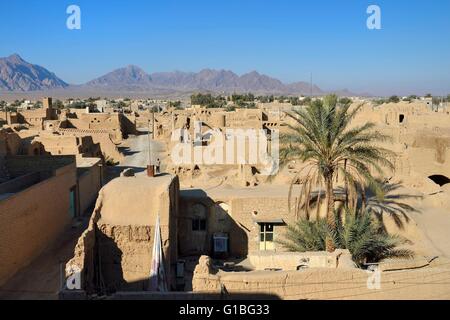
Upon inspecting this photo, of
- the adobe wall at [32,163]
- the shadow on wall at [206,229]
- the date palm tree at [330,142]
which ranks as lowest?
the shadow on wall at [206,229]

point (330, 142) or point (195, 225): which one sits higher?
point (330, 142)

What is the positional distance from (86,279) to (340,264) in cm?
576

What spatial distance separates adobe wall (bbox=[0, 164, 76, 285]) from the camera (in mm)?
13281

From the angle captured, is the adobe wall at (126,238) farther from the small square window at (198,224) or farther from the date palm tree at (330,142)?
the date palm tree at (330,142)

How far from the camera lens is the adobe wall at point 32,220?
43.6ft

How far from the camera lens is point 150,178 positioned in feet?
48.5

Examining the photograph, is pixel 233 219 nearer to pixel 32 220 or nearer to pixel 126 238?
pixel 126 238

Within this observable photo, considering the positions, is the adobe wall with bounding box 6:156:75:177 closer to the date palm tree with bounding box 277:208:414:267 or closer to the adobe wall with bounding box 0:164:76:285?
the adobe wall with bounding box 0:164:76:285

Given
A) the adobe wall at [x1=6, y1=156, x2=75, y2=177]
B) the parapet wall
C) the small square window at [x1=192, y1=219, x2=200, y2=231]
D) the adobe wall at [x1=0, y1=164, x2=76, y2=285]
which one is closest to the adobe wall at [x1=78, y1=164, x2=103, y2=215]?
the adobe wall at [x1=6, y1=156, x2=75, y2=177]

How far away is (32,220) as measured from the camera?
49.6ft

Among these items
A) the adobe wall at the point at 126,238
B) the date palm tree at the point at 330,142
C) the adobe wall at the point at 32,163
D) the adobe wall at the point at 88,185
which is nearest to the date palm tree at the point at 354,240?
the date palm tree at the point at 330,142

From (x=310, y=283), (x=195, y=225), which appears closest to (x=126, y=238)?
(x=195, y=225)

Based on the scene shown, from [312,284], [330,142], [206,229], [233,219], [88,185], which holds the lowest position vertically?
[206,229]
